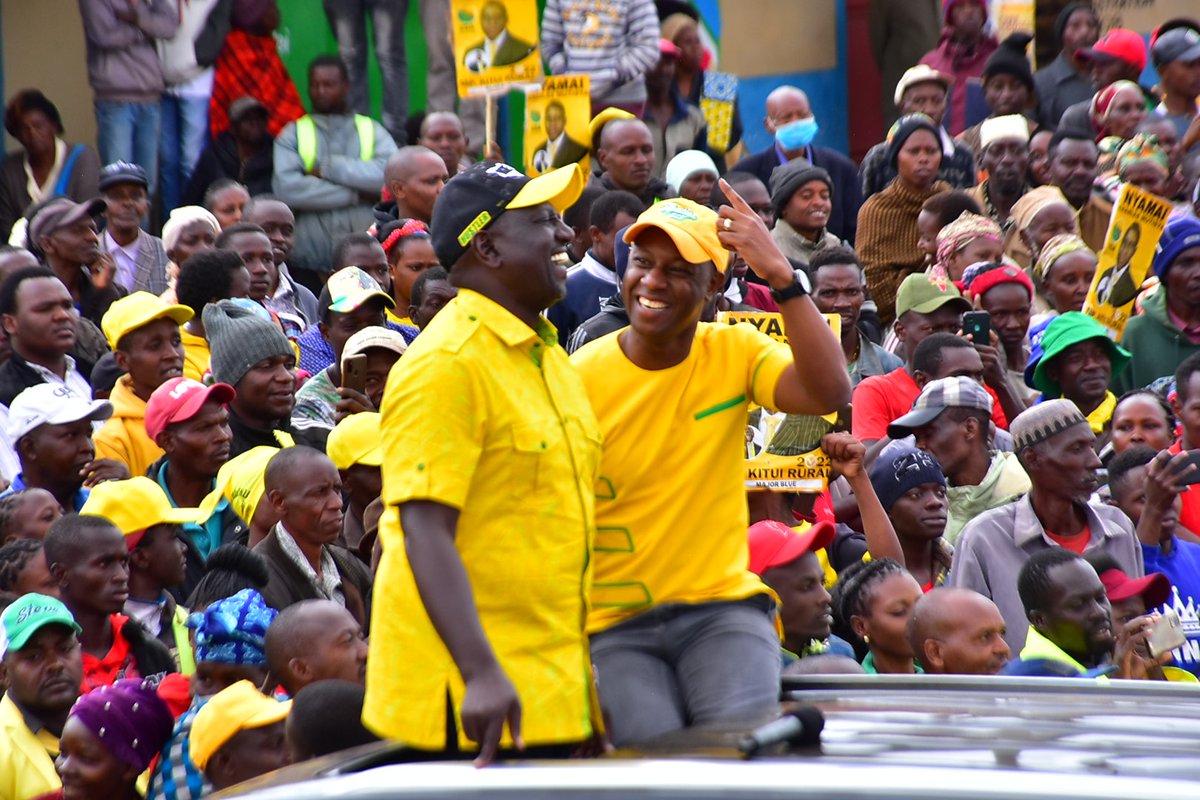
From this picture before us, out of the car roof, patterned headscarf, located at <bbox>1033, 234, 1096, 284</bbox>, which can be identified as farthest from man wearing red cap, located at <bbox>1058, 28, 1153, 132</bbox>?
the car roof

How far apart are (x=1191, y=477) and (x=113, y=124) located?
7602mm

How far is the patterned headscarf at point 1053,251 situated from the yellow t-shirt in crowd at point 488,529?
7433 millimetres

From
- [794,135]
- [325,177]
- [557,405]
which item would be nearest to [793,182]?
[794,135]

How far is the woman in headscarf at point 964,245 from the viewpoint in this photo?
10.6 m

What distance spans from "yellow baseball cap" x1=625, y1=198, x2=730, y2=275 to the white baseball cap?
370 centimetres

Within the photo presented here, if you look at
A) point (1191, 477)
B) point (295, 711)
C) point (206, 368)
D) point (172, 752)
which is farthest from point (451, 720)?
point (206, 368)

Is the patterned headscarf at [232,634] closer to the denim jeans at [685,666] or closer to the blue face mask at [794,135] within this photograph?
the denim jeans at [685,666]

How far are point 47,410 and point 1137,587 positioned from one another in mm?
4226

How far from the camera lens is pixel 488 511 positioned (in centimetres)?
371

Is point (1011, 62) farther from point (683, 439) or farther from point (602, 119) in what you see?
point (683, 439)

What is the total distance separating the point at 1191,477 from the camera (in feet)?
23.5

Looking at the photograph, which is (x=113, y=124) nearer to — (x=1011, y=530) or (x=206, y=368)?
(x=206, y=368)

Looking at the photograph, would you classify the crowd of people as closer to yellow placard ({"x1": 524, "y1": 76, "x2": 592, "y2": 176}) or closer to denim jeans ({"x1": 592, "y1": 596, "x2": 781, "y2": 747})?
denim jeans ({"x1": 592, "y1": 596, "x2": 781, "y2": 747})

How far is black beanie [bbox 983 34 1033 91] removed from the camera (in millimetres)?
14000
